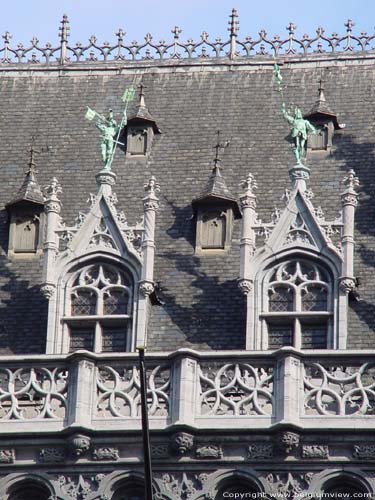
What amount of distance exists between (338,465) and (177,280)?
18.5 ft

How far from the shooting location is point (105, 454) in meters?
39.8

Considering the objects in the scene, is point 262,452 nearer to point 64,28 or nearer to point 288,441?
point 288,441

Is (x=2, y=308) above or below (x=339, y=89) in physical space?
below

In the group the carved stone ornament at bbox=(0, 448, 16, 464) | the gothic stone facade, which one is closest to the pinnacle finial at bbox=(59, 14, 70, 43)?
the gothic stone facade

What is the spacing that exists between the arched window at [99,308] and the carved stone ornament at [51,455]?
291cm

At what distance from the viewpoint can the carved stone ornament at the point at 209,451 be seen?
130ft

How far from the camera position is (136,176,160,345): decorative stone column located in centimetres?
4228

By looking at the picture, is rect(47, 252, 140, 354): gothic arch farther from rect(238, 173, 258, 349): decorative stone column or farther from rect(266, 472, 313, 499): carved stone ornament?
rect(266, 472, 313, 499): carved stone ornament

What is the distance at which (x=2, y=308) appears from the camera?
43.5 meters

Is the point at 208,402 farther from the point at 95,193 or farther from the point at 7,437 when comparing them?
the point at 95,193

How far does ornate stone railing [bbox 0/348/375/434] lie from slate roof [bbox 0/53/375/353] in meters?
2.00

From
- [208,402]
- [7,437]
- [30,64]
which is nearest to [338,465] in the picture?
[208,402]

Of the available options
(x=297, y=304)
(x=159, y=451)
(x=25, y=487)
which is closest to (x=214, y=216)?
(x=297, y=304)

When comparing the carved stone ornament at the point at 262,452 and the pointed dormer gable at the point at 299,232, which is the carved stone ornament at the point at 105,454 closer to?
the carved stone ornament at the point at 262,452
